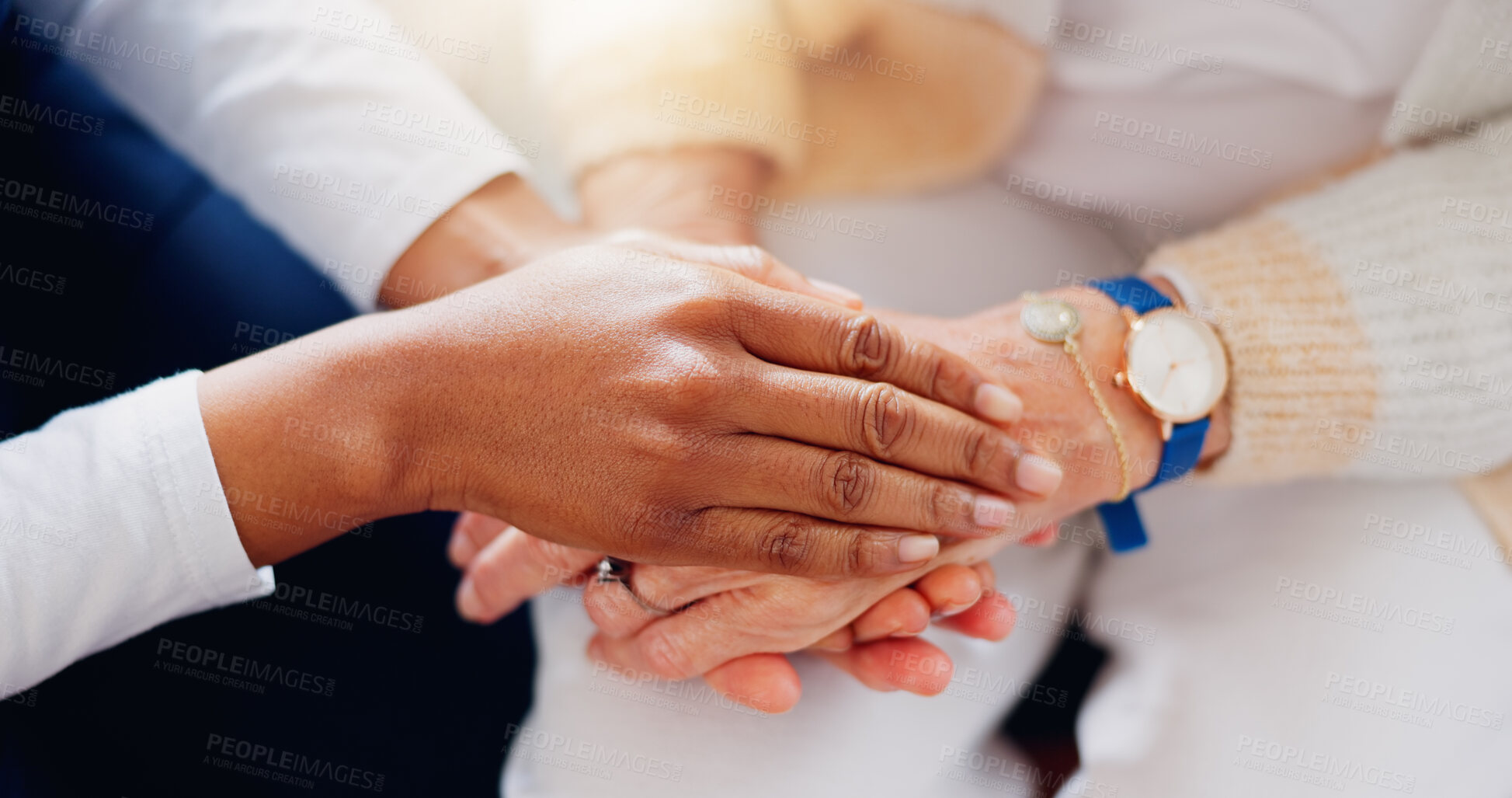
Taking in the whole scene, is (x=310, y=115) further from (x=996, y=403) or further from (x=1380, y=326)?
(x=1380, y=326)

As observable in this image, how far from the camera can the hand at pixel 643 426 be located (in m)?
0.78

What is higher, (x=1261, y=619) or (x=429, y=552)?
(x=1261, y=619)

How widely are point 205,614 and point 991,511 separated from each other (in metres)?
0.83

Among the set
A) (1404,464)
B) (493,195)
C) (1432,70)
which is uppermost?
(1432,70)

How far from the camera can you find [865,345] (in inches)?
31.6

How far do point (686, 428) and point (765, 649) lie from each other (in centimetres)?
27

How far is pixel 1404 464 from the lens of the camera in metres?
0.92

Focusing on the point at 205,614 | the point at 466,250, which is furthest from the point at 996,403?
the point at 205,614

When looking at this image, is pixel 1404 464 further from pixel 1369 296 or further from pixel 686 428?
pixel 686 428

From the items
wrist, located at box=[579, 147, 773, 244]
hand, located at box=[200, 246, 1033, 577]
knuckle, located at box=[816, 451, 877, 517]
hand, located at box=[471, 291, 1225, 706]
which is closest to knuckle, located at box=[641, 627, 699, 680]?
hand, located at box=[471, 291, 1225, 706]

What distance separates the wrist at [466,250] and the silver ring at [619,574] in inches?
13.9

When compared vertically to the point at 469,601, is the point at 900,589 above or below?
above

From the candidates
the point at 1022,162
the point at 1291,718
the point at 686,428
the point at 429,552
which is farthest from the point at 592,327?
the point at 1291,718

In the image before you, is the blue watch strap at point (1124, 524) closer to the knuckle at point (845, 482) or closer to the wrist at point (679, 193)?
the knuckle at point (845, 482)
